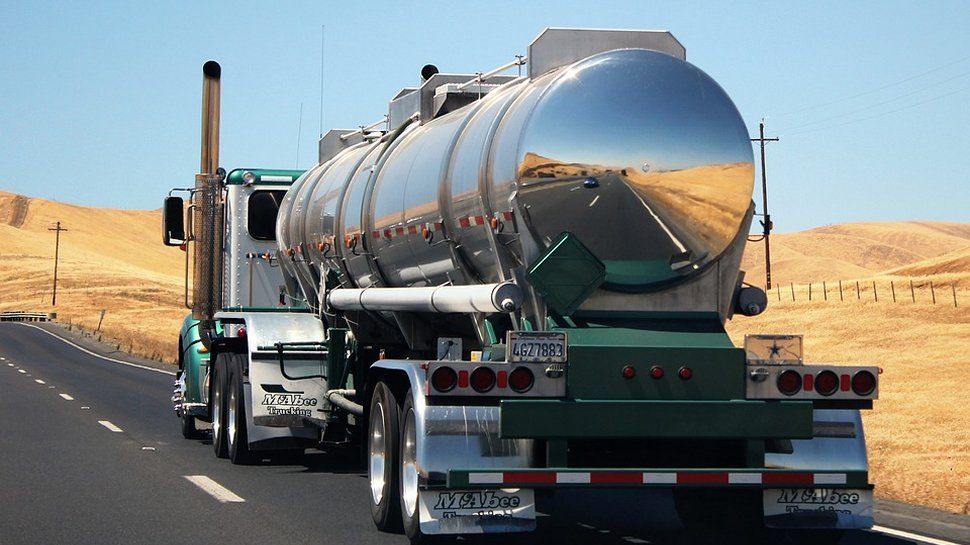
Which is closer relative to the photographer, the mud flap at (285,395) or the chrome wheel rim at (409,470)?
the chrome wheel rim at (409,470)

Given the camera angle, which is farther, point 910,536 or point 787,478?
point 910,536

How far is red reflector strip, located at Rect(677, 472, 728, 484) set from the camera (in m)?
8.41

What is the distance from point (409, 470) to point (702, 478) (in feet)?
6.47

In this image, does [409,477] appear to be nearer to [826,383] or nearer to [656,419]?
[656,419]

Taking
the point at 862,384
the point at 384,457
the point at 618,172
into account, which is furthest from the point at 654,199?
the point at 384,457

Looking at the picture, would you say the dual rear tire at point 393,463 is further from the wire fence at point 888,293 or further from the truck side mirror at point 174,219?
the wire fence at point 888,293

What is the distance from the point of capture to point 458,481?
328 inches

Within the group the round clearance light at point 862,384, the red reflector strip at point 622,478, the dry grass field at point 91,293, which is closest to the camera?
the red reflector strip at point 622,478

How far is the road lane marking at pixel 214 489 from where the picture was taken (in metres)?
12.0

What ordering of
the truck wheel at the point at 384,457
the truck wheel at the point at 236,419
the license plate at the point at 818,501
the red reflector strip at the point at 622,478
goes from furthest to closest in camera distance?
the truck wheel at the point at 236,419
the truck wheel at the point at 384,457
the license plate at the point at 818,501
the red reflector strip at the point at 622,478

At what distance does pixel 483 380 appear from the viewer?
8.48 meters

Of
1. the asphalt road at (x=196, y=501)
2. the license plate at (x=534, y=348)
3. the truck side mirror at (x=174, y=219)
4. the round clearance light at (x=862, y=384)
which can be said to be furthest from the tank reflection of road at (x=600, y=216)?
the truck side mirror at (x=174, y=219)

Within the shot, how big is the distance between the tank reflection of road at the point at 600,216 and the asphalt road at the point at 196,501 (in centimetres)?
210

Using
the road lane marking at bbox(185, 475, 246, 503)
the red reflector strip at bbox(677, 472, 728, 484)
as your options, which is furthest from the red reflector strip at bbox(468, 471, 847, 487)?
the road lane marking at bbox(185, 475, 246, 503)
